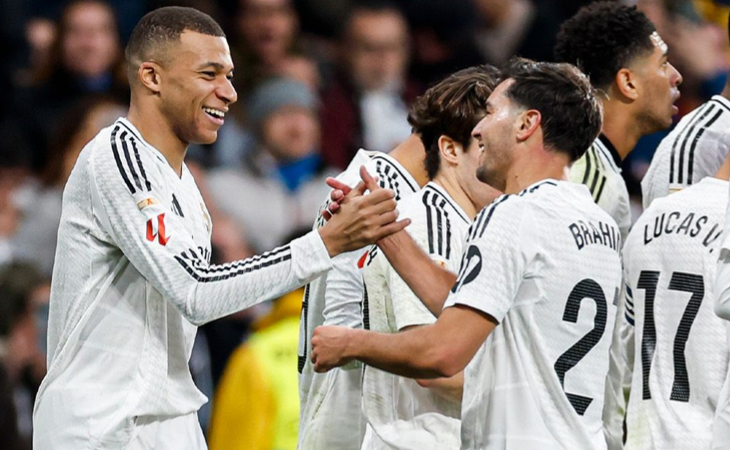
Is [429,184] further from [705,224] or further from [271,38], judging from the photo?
[271,38]

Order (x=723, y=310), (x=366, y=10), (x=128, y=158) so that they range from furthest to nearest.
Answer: (x=366, y=10)
(x=128, y=158)
(x=723, y=310)

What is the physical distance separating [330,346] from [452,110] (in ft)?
4.12

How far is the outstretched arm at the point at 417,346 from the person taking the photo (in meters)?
4.39

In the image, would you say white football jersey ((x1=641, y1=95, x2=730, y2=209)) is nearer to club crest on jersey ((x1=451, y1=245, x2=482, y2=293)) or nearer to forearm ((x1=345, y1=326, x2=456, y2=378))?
club crest on jersey ((x1=451, y1=245, x2=482, y2=293))

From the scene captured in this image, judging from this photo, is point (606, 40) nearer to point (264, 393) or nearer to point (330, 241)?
point (330, 241)

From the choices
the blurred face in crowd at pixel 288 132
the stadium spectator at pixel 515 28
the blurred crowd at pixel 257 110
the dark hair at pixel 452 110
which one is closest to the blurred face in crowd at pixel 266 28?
the blurred crowd at pixel 257 110

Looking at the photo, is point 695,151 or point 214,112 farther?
point 695,151

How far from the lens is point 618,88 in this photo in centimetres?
645

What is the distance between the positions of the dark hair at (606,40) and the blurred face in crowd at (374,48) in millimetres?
4327

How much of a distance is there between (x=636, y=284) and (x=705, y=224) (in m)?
0.36

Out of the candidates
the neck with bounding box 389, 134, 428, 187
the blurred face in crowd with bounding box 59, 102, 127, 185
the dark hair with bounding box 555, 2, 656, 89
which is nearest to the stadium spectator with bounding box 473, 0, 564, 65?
the blurred face in crowd with bounding box 59, 102, 127, 185

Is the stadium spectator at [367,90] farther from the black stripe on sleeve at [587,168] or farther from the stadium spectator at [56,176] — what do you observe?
the black stripe on sleeve at [587,168]

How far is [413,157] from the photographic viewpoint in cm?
576

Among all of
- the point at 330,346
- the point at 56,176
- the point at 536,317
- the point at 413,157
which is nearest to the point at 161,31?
the point at 413,157
